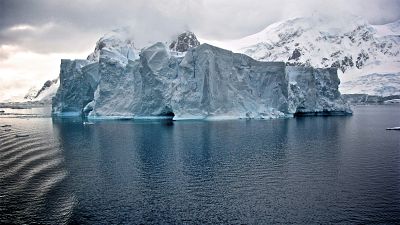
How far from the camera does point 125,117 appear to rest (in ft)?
230

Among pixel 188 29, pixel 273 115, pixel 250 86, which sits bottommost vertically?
pixel 273 115

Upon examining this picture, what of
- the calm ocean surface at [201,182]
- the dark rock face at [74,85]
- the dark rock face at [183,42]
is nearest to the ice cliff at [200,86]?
the dark rock face at [74,85]

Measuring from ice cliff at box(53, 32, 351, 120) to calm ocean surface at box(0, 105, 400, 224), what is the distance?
82.9 ft

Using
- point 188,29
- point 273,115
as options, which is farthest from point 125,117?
point 188,29

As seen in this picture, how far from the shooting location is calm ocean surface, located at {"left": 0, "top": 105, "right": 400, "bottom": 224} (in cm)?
1762

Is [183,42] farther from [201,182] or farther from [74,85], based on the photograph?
[201,182]

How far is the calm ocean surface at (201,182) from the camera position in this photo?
1762 centimetres

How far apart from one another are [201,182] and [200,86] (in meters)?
41.4

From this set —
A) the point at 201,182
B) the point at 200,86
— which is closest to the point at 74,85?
the point at 200,86

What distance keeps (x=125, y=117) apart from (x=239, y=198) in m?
52.7

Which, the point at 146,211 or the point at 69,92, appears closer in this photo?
the point at 146,211

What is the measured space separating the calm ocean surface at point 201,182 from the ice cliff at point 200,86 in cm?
2527

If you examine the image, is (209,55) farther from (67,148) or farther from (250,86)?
(67,148)

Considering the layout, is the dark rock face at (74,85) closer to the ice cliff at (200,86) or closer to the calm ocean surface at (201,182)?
the ice cliff at (200,86)
